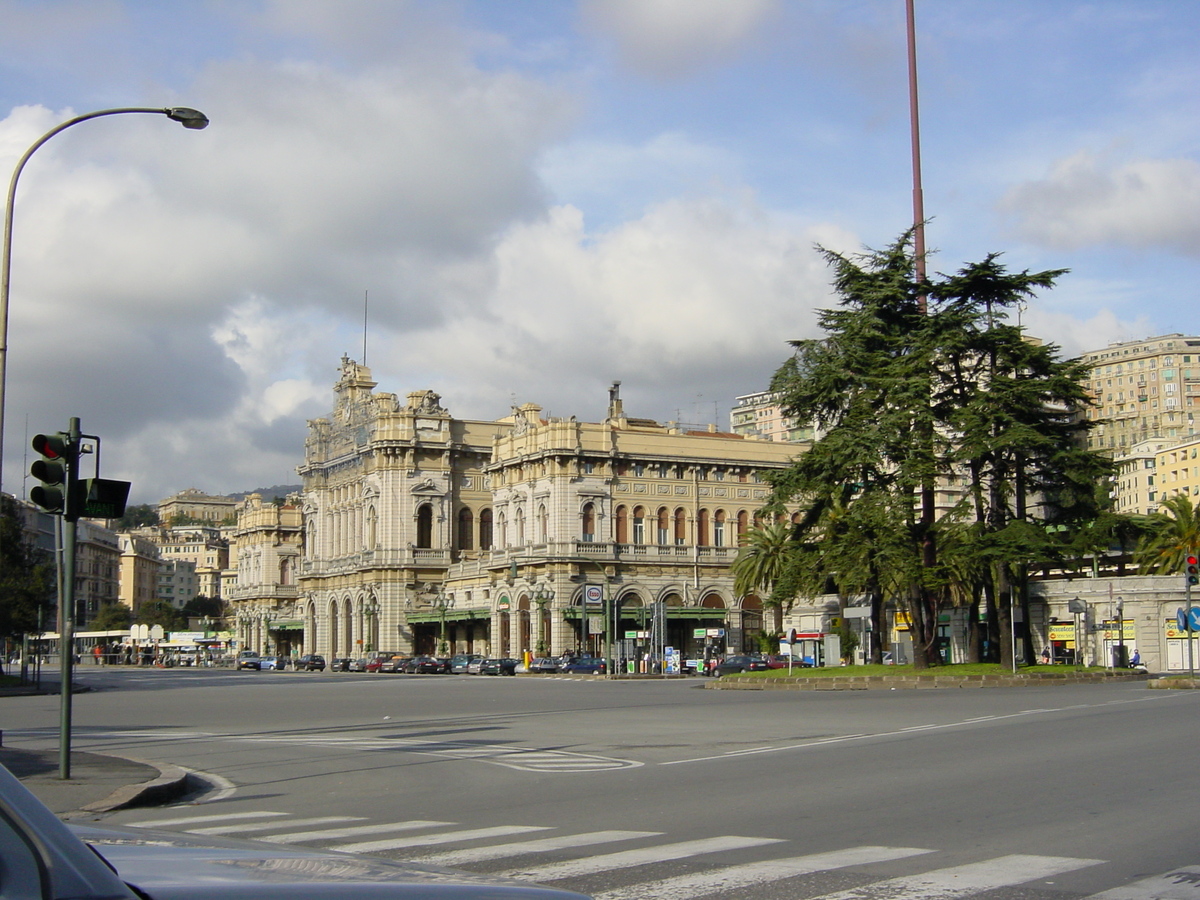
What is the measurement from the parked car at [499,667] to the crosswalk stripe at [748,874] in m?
62.6

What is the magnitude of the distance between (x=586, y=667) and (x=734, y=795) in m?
57.6

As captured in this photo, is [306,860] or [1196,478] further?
[1196,478]

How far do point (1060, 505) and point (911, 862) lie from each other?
41.2 metres

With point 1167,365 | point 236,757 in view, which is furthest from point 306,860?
point 1167,365

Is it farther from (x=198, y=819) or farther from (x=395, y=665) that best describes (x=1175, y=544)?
(x=198, y=819)

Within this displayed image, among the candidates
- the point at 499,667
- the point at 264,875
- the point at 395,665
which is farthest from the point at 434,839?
the point at 395,665

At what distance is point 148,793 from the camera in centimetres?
1312

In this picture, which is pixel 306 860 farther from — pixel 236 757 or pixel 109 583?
pixel 109 583

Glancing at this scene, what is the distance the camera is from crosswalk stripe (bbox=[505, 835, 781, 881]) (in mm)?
8539

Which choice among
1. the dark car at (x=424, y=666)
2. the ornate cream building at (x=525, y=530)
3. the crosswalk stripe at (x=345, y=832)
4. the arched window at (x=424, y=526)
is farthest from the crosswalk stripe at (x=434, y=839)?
the arched window at (x=424, y=526)

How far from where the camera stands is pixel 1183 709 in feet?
83.4

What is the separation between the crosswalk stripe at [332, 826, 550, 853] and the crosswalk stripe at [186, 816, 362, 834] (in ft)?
4.21

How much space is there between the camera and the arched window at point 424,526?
99.8 meters

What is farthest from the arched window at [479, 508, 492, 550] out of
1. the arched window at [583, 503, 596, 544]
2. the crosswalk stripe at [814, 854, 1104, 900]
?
the crosswalk stripe at [814, 854, 1104, 900]
